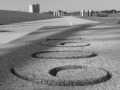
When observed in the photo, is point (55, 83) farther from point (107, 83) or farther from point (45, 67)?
point (45, 67)

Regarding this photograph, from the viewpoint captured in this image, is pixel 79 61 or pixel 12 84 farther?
pixel 79 61

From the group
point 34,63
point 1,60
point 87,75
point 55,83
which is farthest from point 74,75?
point 1,60

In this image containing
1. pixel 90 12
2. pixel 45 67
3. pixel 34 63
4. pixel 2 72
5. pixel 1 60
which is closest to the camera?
pixel 2 72

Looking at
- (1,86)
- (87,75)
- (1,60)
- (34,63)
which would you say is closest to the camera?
(1,86)

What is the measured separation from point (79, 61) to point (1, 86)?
195 centimetres

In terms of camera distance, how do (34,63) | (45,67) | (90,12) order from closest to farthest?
(45,67) < (34,63) < (90,12)

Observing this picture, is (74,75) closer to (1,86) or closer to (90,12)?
(1,86)

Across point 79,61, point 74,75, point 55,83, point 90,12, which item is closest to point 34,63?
point 79,61

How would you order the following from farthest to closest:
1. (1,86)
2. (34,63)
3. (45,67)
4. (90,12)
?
(90,12)
(34,63)
(45,67)
(1,86)

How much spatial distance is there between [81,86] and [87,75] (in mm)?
512

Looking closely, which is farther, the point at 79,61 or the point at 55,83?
the point at 79,61

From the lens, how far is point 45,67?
4234mm

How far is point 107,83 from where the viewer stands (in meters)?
3.28

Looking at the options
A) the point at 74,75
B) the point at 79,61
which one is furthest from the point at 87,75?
the point at 79,61
